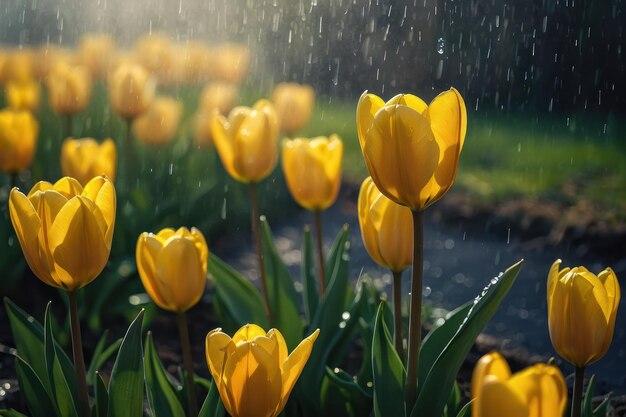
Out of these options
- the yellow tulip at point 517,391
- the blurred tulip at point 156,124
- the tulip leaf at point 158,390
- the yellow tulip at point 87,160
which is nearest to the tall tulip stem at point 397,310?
the tulip leaf at point 158,390

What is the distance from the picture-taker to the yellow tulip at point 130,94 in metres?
3.53

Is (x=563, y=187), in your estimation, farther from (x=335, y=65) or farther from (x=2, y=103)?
(x=335, y=65)

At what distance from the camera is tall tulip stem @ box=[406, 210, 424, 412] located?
1.50 metres

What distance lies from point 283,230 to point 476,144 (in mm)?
1981

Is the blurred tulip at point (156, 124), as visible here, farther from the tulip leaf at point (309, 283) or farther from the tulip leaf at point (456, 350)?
the tulip leaf at point (456, 350)

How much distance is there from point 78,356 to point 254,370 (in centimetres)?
41

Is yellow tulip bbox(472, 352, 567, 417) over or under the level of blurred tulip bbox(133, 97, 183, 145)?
over

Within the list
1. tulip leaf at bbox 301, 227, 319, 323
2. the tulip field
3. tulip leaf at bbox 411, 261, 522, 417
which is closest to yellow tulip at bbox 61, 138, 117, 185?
the tulip field

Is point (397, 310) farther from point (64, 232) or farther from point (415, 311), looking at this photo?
point (64, 232)

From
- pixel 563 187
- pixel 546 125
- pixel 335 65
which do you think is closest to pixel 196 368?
pixel 563 187

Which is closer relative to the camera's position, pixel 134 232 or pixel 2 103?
pixel 134 232

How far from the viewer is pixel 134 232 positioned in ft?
10.5

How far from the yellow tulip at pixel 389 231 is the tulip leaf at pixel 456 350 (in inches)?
8.1

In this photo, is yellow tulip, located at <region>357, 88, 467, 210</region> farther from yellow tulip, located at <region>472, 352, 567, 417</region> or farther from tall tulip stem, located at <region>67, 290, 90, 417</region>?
tall tulip stem, located at <region>67, 290, 90, 417</region>
